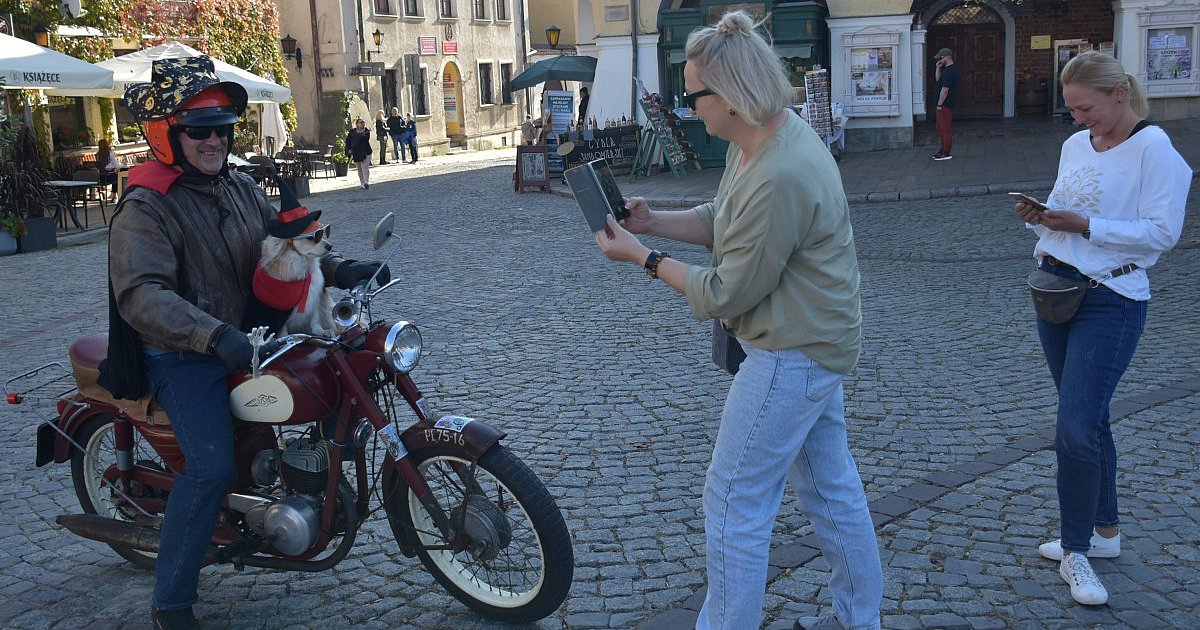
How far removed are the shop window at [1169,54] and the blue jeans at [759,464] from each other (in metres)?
22.0

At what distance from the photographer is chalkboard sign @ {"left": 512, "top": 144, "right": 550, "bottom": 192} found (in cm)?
1903

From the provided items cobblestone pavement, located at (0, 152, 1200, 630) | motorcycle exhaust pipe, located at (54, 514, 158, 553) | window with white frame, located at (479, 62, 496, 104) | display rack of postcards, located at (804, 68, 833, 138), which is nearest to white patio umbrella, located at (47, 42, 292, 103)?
cobblestone pavement, located at (0, 152, 1200, 630)

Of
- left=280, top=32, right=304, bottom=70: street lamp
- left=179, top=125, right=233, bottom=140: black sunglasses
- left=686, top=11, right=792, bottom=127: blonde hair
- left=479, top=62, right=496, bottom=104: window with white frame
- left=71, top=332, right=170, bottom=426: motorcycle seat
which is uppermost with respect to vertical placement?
left=280, top=32, right=304, bottom=70: street lamp

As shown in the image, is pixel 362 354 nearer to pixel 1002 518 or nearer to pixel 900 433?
pixel 1002 518

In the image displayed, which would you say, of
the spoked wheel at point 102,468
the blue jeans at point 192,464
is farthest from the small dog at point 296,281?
the spoked wheel at point 102,468

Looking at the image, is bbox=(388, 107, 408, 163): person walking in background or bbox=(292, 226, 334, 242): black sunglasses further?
bbox=(388, 107, 408, 163): person walking in background

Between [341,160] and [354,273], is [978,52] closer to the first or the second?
[341,160]

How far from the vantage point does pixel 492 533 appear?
11.8ft

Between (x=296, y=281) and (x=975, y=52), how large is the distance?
29092mm

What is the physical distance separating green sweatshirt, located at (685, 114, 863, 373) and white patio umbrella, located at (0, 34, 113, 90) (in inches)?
527

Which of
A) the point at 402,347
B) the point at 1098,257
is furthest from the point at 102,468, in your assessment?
the point at 1098,257

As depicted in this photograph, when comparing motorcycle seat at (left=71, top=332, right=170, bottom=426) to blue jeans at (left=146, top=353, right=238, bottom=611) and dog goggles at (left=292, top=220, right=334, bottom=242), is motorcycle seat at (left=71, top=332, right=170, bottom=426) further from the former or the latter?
dog goggles at (left=292, top=220, right=334, bottom=242)

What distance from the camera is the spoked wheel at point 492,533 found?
3.46 m

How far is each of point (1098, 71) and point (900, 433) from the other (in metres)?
2.33
